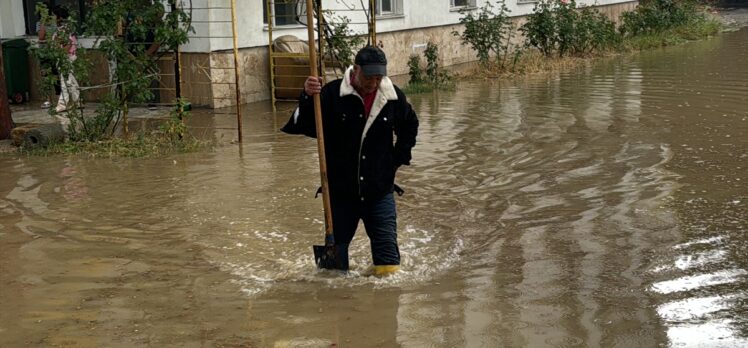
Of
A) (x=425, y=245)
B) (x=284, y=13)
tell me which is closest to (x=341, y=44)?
(x=284, y=13)

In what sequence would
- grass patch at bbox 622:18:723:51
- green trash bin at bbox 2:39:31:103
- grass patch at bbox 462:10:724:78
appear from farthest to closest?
grass patch at bbox 622:18:723:51
grass patch at bbox 462:10:724:78
green trash bin at bbox 2:39:31:103

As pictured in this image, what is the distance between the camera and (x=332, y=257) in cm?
725

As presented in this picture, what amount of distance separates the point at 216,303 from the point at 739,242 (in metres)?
3.93

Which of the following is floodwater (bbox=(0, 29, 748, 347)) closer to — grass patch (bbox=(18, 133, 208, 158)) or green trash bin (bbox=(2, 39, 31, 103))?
grass patch (bbox=(18, 133, 208, 158))

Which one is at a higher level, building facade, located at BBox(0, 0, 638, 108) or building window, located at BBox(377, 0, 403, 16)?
building window, located at BBox(377, 0, 403, 16)

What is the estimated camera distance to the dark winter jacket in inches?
273

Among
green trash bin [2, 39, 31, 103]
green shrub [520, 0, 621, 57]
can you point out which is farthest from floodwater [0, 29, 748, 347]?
green shrub [520, 0, 621, 57]

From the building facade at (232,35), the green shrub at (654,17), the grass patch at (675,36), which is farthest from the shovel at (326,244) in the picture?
the green shrub at (654,17)

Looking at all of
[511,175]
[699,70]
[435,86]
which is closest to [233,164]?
[511,175]

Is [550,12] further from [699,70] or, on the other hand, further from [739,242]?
[739,242]

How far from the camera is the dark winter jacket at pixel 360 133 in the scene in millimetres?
6934

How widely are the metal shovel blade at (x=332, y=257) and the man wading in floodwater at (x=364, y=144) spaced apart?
53mm

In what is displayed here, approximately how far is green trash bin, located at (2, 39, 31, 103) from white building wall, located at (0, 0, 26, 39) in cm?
62

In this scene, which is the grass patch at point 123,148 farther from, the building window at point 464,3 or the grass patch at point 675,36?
the grass patch at point 675,36
